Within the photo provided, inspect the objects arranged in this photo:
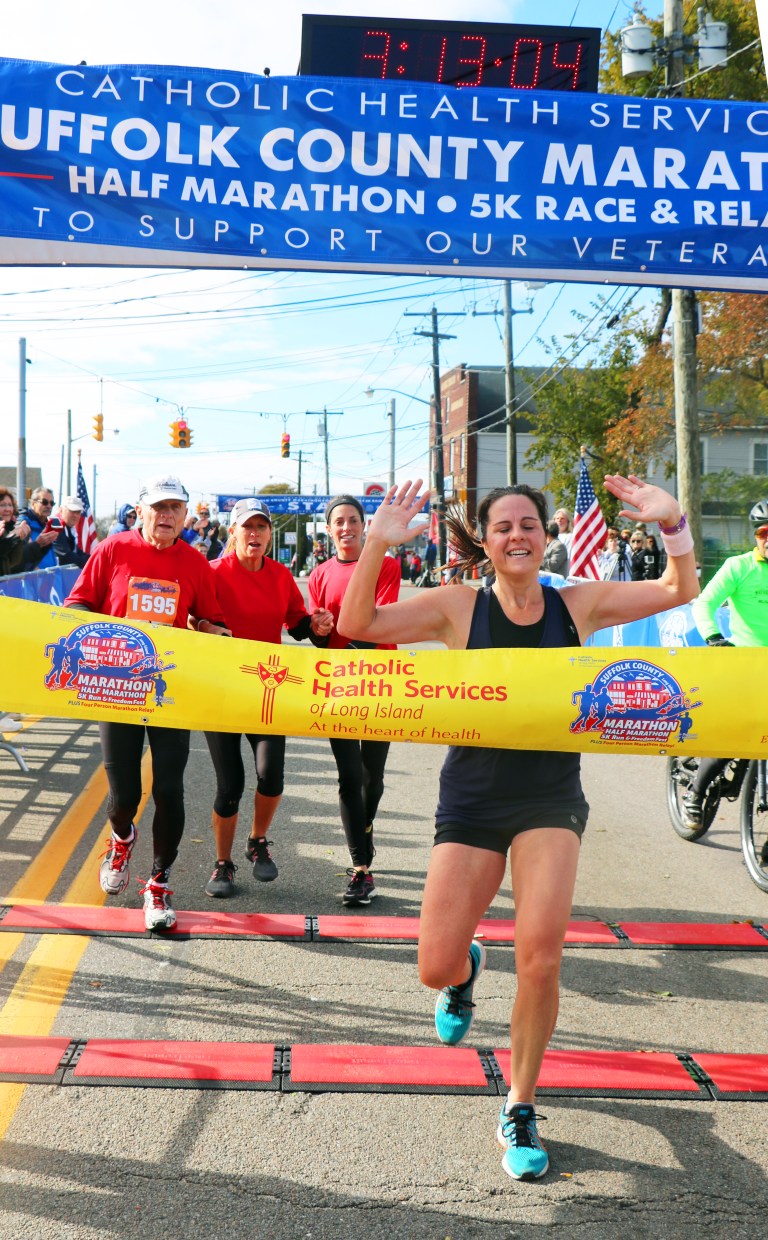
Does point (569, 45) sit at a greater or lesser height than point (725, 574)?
greater

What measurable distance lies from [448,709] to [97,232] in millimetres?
2778

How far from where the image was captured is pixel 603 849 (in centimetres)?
771

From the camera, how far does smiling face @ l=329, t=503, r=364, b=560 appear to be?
263 inches

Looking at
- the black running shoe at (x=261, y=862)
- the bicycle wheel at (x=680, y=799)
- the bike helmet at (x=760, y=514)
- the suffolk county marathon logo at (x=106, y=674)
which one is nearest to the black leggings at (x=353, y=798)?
the black running shoe at (x=261, y=862)

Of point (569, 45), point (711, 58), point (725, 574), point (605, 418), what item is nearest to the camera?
point (569, 45)

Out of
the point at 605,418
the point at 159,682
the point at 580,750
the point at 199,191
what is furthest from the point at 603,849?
the point at 605,418

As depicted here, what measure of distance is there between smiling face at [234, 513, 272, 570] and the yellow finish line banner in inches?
76.6

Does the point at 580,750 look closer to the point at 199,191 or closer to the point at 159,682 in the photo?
the point at 159,682

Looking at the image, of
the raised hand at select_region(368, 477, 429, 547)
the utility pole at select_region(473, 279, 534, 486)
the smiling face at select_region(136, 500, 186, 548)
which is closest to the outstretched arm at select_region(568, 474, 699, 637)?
the raised hand at select_region(368, 477, 429, 547)

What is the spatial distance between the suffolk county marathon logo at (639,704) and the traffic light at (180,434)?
38757 millimetres

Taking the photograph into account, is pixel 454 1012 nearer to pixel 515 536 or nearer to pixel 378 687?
pixel 378 687

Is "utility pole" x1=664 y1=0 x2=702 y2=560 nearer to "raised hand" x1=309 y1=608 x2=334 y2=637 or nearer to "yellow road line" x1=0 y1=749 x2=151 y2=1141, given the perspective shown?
"raised hand" x1=309 y1=608 x2=334 y2=637

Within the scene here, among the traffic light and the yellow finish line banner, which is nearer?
the yellow finish line banner

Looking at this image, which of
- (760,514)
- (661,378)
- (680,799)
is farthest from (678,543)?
(661,378)
